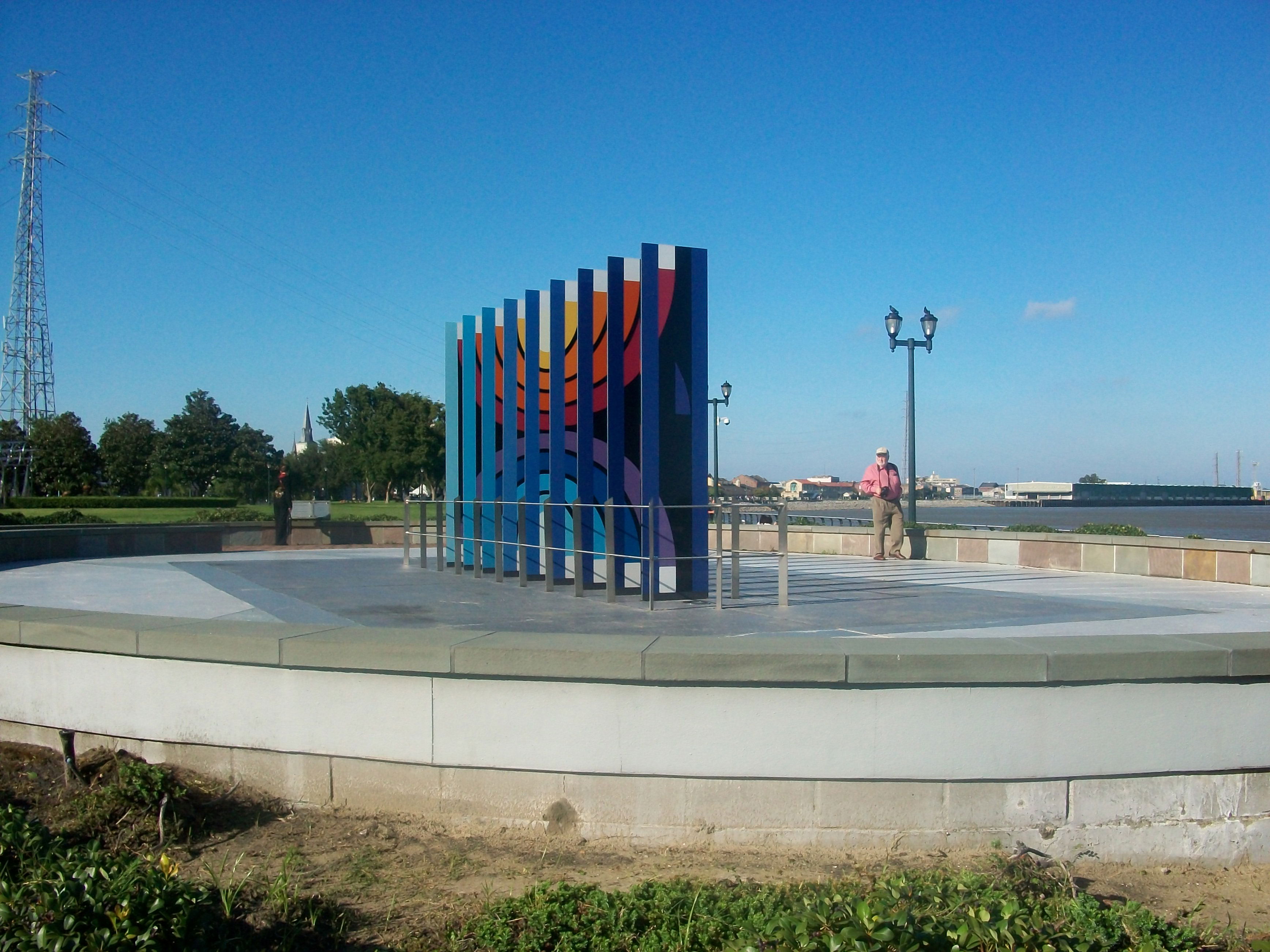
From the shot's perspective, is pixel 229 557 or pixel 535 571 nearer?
pixel 535 571

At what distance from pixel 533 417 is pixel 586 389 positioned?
1.32 metres

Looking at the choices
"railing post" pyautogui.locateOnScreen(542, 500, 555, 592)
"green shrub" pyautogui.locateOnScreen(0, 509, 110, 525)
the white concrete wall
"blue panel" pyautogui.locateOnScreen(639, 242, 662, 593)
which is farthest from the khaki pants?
"green shrub" pyautogui.locateOnScreen(0, 509, 110, 525)

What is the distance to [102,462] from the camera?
65500 mm

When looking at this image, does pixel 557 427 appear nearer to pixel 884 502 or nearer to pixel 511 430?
pixel 511 430

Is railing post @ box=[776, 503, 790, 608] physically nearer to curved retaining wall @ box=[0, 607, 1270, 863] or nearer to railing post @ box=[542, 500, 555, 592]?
railing post @ box=[542, 500, 555, 592]

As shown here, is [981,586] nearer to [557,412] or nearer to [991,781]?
[557,412]

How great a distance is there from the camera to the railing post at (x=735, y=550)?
964cm

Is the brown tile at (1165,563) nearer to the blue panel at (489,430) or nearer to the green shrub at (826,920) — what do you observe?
the blue panel at (489,430)

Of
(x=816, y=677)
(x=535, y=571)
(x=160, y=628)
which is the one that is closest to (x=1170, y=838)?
(x=816, y=677)


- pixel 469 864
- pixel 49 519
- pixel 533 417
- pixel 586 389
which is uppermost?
pixel 586 389

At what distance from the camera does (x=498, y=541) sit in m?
12.5

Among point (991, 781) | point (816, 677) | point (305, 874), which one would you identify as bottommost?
point (305, 874)

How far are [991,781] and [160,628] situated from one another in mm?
4432

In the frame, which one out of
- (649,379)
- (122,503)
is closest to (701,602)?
(649,379)
